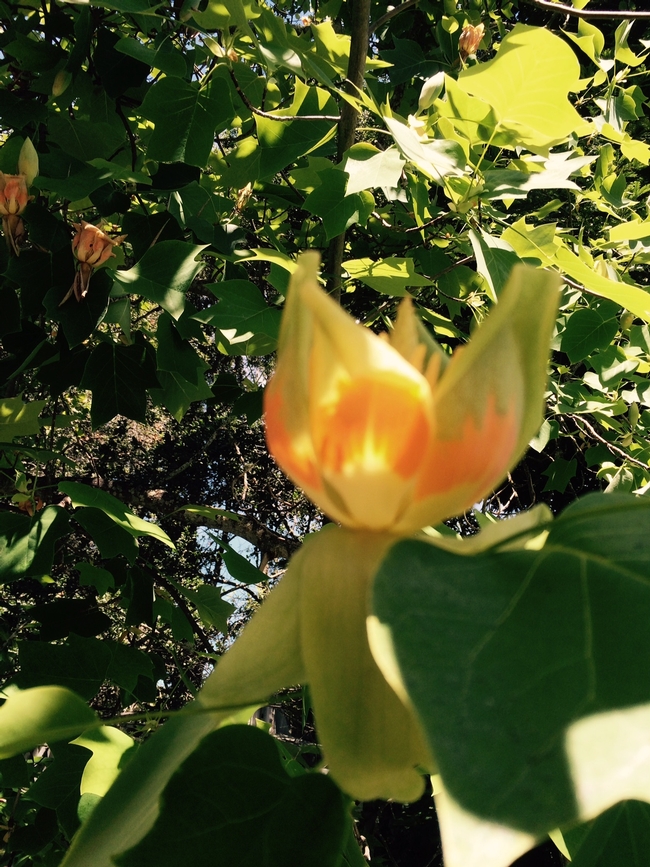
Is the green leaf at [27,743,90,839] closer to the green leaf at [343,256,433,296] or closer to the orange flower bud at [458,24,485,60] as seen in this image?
the green leaf at [343,256,433,296]

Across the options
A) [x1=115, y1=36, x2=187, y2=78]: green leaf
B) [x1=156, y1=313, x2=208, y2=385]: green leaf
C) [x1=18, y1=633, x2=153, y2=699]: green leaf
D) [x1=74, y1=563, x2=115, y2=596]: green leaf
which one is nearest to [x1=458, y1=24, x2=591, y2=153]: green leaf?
[x1=115, y1=36, x2=187, y2=78]: green leaf

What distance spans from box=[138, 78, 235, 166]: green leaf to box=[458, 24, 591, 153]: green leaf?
49 centimetres

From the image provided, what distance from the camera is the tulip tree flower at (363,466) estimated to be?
29 centimetres

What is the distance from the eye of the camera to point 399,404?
0.30 metres

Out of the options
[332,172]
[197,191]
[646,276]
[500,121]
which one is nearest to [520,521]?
[500,121]

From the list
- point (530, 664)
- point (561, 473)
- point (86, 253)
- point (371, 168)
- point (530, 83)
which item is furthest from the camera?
point (561, 473)

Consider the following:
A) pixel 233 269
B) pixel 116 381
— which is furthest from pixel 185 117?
pixel 116 381

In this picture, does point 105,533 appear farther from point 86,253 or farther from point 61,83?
point 61,83

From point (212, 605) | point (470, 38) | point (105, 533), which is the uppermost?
point (470, 38)

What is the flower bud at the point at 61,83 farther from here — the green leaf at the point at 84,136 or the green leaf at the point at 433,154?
the green leaf at the point at 433,154

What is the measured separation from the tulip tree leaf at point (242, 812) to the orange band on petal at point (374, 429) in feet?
0.60

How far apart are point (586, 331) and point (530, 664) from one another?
1420 mm

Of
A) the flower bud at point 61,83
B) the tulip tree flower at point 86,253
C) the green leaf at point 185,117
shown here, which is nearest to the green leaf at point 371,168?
the green leaf at point 185,117

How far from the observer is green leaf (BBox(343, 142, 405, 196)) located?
3.29 ft
